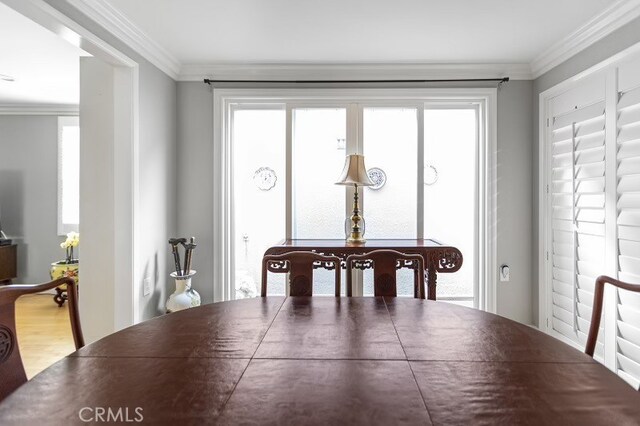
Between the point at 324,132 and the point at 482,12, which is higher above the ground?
the point at 482,12

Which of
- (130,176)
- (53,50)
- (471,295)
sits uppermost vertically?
(53,50)

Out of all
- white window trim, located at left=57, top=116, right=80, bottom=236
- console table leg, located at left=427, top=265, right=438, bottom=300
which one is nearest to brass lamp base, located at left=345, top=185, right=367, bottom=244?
console table leg, located at left=427, top=265, right=438, bottom=300

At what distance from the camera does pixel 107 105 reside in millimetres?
2768

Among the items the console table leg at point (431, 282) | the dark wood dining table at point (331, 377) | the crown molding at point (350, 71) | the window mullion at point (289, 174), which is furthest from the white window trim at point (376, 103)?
the dark wood dining table at point (331, 377)

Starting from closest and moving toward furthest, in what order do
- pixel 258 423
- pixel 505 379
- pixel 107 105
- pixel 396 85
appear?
pixel 258 423 → pixel 505 379 → pixel 107 105 → pixel 396 85

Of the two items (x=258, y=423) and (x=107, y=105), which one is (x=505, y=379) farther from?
(x=107, y=105)

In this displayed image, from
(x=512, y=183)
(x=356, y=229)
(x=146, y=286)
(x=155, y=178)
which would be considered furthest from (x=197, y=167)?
(x=512, y=183)

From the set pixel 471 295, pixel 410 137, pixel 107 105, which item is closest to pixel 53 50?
pixel 107 105

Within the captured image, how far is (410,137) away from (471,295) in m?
1.60

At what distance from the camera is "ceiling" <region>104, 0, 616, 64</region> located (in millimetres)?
2363

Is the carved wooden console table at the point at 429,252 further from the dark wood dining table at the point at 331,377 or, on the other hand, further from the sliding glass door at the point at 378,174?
the dark wood dining table at the point at 331,377

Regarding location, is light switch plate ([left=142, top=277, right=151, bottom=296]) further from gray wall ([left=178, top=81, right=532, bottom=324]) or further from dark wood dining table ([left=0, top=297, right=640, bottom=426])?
dark wood dining table ([left=0, top=297, right=640, bottom=426])

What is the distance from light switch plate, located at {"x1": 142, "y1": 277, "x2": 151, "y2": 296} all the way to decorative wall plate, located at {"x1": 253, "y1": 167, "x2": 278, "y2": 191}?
4.16 ft

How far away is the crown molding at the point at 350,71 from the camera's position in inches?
132
